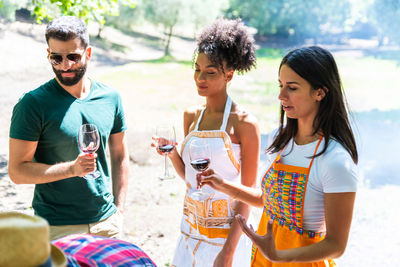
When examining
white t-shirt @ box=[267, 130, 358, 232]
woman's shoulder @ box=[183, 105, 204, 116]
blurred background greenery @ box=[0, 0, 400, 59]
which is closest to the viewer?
white t-shirt @ box=[267, 130, 358, 232]

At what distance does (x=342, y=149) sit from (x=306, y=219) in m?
0.38

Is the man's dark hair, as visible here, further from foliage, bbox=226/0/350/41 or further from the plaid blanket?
foliage, bbox=226/0/350/41

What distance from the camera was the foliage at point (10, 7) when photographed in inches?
461

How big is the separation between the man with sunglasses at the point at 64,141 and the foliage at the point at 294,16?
34.3 metres

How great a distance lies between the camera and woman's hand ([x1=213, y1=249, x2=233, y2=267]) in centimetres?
250

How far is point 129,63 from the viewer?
26422 millimetres

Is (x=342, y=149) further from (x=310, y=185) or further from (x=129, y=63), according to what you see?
(x=129, y=63)

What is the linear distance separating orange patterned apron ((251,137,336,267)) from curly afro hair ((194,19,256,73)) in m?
0.81

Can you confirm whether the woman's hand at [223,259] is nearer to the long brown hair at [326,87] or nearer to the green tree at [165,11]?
the long brown hair at [326,87]

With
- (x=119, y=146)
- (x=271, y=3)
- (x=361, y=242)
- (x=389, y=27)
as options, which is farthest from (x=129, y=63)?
(x=119, y=146)

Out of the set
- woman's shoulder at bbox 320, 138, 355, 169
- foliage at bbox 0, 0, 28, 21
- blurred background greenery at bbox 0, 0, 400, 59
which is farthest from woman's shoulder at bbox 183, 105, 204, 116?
blurred background greenery at bbox 0, 0, 400, 59

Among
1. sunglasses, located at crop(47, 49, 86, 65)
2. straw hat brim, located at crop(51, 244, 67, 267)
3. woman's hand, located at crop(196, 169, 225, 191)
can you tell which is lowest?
woman's hand, located at crop(196, 169, 225, 191)

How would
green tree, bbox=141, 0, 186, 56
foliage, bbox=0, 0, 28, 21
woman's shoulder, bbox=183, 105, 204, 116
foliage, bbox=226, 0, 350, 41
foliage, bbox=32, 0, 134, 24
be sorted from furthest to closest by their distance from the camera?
foliage, bbox=226, 0, 350, 41 < green tree, bbox=141, 0, 186, 56 < foliage, bbox=0, 0, 28, 21 < foliage, bbox=32, 0, 134, 24 < woman's shoulder, bbox=183, 105, 204, 116

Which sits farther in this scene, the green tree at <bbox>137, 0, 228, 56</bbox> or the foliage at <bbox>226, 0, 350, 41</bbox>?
the foliage at <bbox>226, 0, 350, 41</bbox>
